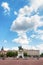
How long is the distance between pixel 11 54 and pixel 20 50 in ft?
56.8

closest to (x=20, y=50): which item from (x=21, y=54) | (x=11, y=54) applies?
(x=21, y=54)

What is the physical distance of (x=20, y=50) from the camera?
92.1m

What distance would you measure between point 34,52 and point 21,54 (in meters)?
22.8

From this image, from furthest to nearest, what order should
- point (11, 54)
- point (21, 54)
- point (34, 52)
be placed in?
point (34, 52)
point (21, 54)
point (11, 54)

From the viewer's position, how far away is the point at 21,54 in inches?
3474

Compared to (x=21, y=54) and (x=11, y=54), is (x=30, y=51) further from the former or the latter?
(x=11, y=54)

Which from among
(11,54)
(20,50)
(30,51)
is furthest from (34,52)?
(11,54)

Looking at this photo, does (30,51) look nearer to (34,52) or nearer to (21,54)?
(34,52)

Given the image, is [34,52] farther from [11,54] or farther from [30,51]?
[11,54]

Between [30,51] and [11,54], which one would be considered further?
[30,51]

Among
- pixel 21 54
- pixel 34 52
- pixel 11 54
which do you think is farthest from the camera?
pixel 34 52

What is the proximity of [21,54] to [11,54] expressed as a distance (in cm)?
1370

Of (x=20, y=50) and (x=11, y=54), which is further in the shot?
(x=20, y=50)

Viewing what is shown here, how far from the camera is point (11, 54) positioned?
75.1 meters
